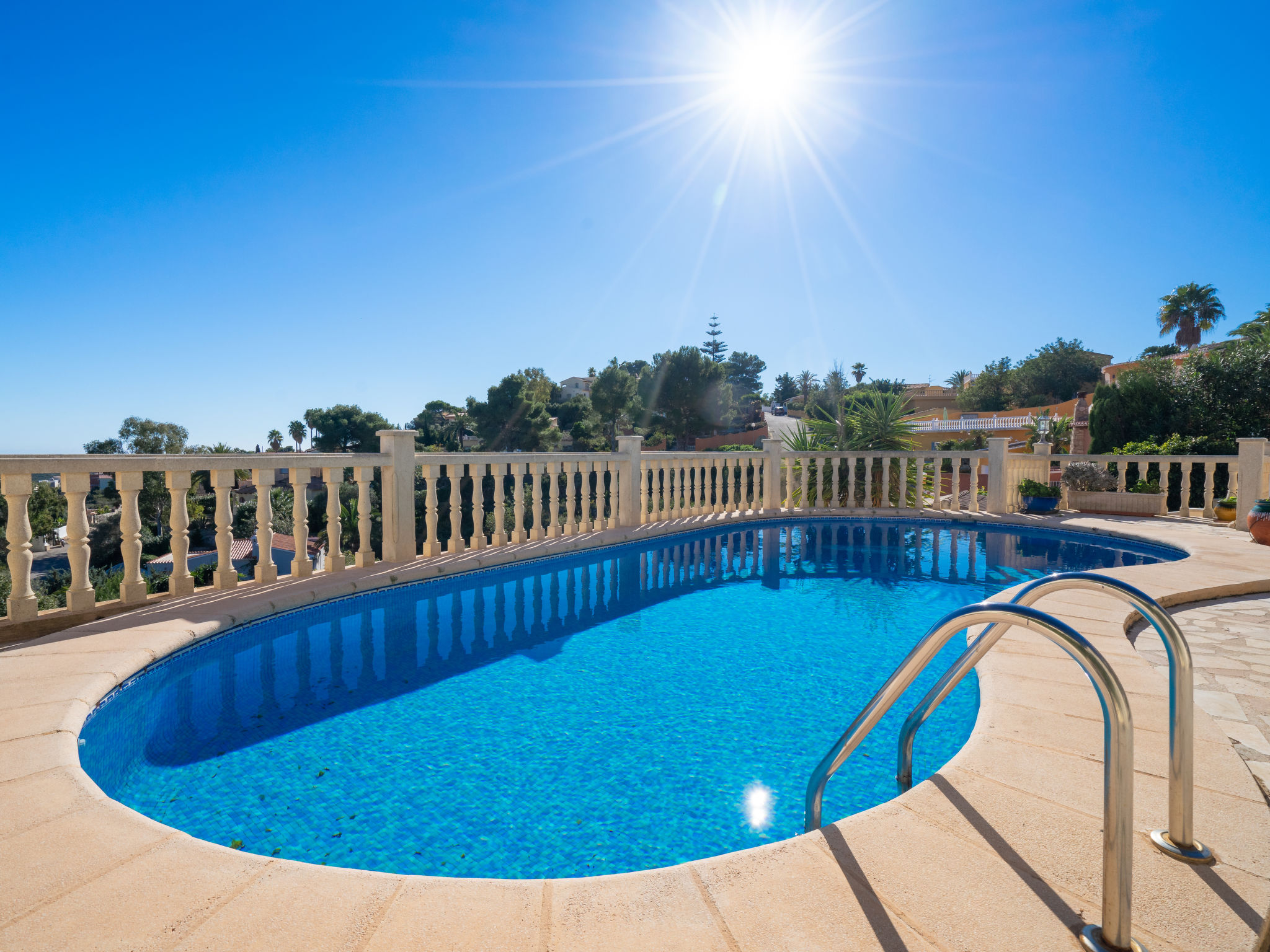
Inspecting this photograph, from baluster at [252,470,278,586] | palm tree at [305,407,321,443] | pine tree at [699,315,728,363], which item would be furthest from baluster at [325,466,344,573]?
pine tree at [699,315,728,363]

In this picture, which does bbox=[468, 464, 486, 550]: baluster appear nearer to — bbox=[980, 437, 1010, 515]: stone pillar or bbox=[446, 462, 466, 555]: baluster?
bbox=[446, 462, 466, 555]: baluster

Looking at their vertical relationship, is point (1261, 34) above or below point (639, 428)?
above

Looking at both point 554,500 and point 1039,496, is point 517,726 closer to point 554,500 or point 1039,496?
point 554,500

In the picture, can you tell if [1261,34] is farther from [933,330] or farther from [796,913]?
[933,330]

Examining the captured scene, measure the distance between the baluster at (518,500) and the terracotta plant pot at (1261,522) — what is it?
27.8ft

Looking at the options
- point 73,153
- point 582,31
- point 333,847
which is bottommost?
point 333,847

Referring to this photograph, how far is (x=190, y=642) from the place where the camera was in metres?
3.48

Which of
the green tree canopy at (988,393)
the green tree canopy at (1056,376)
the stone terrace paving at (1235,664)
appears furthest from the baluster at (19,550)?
the green tree canopy at (1056,376)

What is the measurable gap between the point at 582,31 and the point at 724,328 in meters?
55.5

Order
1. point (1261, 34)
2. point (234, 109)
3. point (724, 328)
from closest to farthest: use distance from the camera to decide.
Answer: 1. point (1261, 34)
2. point (234, 109)
3. point (724, 328)

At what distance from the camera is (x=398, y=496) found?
18.4 ft

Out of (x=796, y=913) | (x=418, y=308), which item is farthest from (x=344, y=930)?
(x=418, y=308)

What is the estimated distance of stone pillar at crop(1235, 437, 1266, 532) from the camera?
780 centimetres

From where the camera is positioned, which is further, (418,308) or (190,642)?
(418,308)
